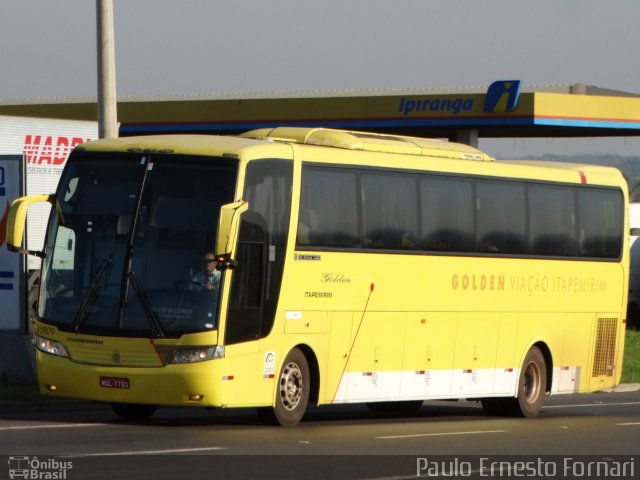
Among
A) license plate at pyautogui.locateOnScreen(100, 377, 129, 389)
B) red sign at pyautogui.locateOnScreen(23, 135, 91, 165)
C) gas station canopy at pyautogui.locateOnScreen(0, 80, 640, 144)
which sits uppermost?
gas station canopy at pyautogui.locateOnScreen(0, 80, 640, 144)

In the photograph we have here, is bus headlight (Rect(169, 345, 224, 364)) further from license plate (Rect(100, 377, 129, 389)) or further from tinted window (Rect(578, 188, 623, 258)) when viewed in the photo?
tinted window (Rect(578, 188, 623, 258))

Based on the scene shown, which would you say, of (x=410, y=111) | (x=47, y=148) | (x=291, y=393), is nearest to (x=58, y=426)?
(x=291, y=393)

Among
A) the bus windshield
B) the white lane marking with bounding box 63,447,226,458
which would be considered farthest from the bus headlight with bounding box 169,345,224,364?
the white lane marking with bounding box 63,447,226,458

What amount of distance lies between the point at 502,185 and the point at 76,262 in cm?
712

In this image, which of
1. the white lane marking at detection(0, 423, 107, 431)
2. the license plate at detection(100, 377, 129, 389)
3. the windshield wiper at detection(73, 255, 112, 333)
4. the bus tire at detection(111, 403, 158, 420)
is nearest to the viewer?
the white lane marking at detection(0, 423, 107, 431)

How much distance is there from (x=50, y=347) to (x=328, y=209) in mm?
3739

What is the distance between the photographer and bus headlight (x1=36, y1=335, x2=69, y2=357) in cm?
1738

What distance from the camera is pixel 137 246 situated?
679 inches

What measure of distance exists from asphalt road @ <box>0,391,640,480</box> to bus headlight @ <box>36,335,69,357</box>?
2.60 ft

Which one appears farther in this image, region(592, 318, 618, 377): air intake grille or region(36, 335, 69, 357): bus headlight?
region(592, 318, 618, 377): air intake grille

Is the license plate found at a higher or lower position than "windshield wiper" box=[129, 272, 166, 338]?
lower

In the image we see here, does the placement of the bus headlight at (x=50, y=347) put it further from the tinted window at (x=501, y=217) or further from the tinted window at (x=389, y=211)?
the tinted window at (x=501, y=217)

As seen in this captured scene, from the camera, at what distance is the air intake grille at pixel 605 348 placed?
2402cm

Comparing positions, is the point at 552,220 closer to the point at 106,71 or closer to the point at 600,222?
the point at 600,222
